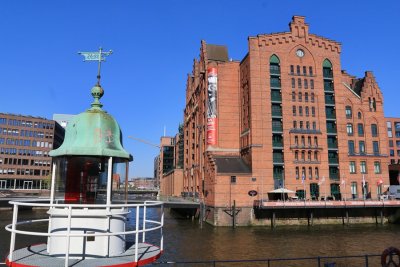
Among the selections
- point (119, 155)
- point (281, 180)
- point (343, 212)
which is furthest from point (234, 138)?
point (119, 155)

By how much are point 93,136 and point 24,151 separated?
141 metres

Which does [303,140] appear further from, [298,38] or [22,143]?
[22,143]

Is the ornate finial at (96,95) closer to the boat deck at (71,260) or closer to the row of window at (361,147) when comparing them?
the boat deck at (71,260)

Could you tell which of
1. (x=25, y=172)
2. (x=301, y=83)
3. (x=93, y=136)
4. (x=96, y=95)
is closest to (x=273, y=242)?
(x=96, y=95)

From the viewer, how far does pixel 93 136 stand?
11.7 meters

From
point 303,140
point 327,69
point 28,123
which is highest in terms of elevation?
point 28,123

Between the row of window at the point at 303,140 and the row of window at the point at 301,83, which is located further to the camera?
the row of window at the point at 301,83

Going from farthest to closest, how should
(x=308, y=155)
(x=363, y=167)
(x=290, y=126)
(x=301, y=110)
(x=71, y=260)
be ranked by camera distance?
(x=363, y=167) < (x=301, y=110) < (x=308, y=155) < (x=290, y=126) < (x=71, y=260)

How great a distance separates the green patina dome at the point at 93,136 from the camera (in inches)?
448

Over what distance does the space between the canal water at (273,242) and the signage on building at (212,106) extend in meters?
18.7

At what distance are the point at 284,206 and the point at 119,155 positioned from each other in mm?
49305

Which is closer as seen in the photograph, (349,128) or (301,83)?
(301,83)

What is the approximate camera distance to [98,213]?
35.1 ft

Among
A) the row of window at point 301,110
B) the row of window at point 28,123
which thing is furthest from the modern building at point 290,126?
the row of window at point 28,123
